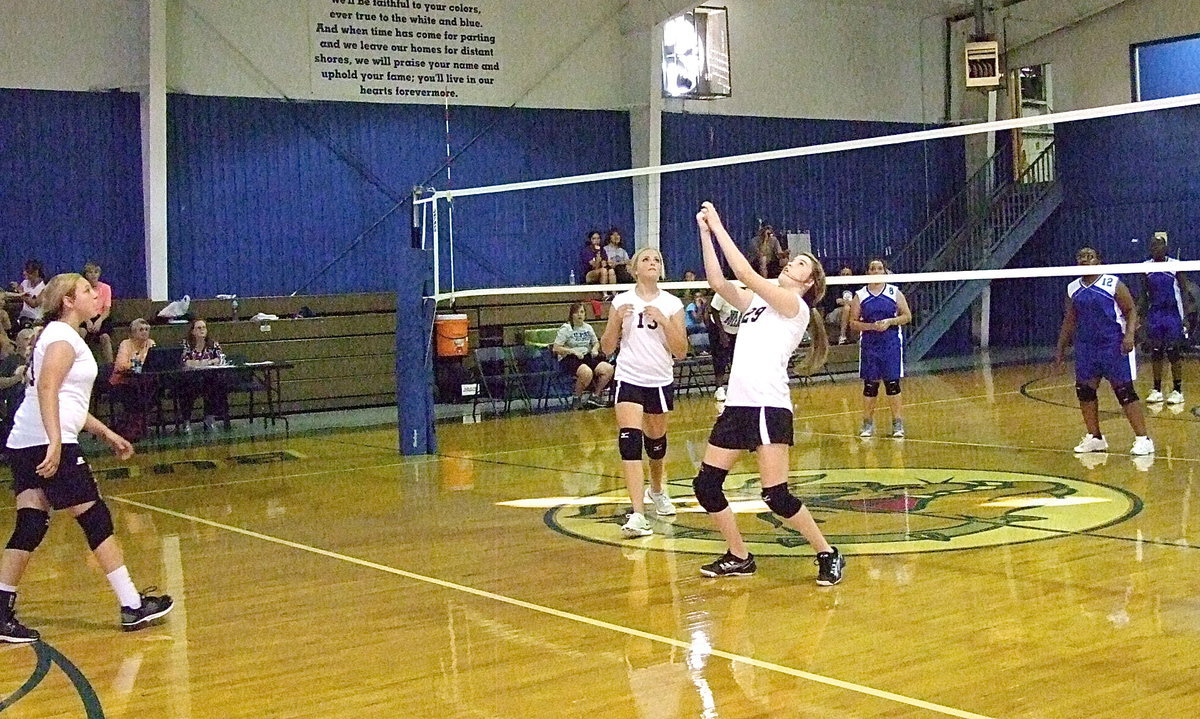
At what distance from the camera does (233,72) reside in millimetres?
17703

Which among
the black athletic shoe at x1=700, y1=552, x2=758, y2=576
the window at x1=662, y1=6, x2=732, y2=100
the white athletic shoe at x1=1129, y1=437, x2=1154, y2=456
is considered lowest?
the black athletic shoe at x1=700, y1=552, x2=758, y2=576

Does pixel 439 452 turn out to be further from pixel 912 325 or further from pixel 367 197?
pixel 912 325

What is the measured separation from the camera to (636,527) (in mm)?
7793

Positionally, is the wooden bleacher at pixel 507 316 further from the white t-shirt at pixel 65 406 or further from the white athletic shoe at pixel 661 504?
the white t-shirt at pixel 65 406

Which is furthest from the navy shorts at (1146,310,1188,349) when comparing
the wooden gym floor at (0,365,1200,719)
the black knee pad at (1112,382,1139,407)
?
the black knee pad at (1112,382,1139,407)

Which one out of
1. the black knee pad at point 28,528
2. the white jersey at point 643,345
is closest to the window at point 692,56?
the white jersey at point 643,345

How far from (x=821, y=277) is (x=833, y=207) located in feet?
53.7

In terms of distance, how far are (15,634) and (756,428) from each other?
3.24 meters

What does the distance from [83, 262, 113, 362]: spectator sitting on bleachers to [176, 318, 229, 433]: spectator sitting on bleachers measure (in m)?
0.80

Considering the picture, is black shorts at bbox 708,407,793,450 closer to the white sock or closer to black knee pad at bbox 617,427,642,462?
black knee pad at bbox 617,427,642,462

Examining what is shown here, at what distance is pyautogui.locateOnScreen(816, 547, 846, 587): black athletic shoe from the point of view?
248 inches

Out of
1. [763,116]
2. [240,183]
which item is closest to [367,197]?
[240,183]

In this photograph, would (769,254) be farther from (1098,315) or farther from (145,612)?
(145,612)

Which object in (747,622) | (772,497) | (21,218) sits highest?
(21,218)
